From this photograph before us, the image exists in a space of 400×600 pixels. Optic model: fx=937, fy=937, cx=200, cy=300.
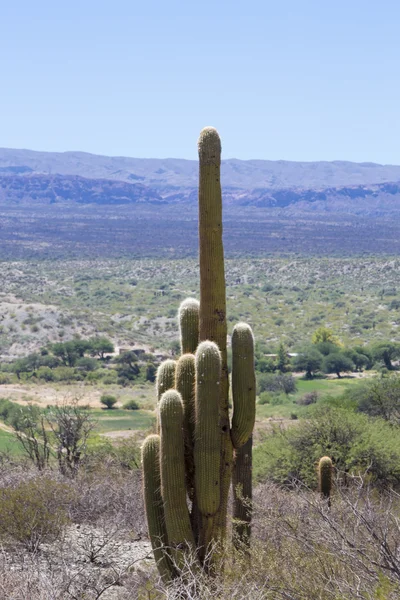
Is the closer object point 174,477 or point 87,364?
point 174,477

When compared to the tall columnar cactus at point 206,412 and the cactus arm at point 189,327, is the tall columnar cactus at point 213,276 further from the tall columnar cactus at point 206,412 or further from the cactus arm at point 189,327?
the cactus arm at point 189,327

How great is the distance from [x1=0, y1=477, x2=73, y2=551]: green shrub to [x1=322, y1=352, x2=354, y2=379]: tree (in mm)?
39347

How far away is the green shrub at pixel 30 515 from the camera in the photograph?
11836mm

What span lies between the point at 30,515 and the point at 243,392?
12.4 feet

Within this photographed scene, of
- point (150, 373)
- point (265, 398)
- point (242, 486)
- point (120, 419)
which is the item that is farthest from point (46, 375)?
point (242, 486)

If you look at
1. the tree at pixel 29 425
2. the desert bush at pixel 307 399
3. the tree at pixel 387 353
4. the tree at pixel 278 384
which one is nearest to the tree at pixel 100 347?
the tree at pixel 278 384

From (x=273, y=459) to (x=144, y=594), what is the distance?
10.4 m

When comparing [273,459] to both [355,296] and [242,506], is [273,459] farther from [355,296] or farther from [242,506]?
[355,296]

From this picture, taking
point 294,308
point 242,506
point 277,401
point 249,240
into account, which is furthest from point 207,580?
point 249,240

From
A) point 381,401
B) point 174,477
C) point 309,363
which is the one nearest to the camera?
point 174,477

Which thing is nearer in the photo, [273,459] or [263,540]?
[263,540]

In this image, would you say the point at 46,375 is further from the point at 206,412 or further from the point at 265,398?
the point at 206,412

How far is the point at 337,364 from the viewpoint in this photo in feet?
169

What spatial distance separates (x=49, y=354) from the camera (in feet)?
189
